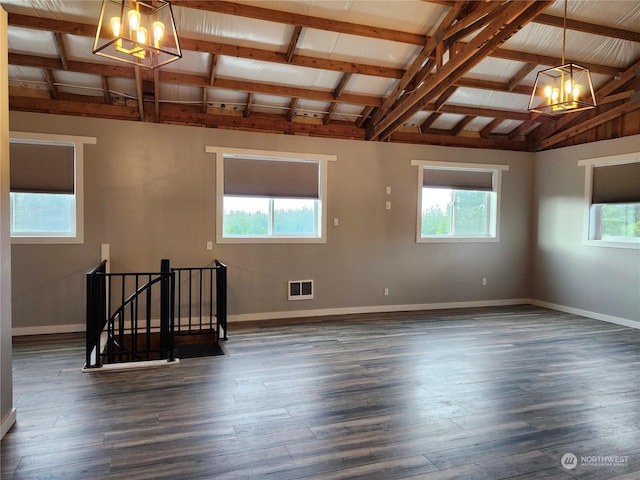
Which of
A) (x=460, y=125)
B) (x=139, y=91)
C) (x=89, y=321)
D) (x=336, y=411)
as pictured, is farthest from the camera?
(x=460, y=125)

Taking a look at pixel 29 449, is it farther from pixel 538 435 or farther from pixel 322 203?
pixel 322 203

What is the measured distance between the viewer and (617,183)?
6.26 metres

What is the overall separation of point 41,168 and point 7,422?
11.8ft

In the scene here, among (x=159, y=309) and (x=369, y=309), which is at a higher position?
(x=159, y=309)

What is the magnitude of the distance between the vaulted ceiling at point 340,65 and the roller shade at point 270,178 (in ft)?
1.80

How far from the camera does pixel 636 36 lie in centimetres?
510

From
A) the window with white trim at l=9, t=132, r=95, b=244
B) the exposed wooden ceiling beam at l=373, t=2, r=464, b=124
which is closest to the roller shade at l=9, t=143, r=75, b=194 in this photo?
the window with white trim at l=9, t=132, r=95, b=244

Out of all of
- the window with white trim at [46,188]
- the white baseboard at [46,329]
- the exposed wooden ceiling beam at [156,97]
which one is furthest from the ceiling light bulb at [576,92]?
the white baseboard at [46,329]

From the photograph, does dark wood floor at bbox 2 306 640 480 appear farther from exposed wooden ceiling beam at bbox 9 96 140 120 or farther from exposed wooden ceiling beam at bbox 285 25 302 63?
exposed wooden ceiling beam at bbox 285 25 302 63

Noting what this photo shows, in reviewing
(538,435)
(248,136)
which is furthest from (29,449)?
(248,136)

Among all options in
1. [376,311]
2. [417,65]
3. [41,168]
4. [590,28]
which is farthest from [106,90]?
[590,28]

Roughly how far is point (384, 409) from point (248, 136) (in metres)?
4.34

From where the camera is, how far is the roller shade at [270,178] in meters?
6.15

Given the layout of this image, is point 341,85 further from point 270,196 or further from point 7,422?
point 7,422
